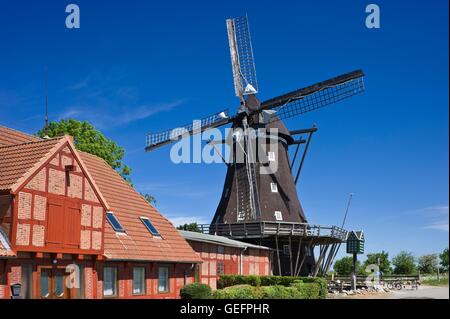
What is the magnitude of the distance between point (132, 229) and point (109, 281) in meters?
3.02

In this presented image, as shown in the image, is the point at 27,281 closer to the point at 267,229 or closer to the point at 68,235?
the point at 68,235

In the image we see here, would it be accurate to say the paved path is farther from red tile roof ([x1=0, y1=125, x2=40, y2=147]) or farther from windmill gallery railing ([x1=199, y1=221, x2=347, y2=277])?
red tile roof ([x1=0, y1=125, x2=40, y2=147])

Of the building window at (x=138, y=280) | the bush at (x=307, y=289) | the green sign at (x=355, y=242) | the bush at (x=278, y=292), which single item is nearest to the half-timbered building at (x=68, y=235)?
the building window at (x=138, y=280)

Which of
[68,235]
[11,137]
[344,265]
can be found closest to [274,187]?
[11,137]

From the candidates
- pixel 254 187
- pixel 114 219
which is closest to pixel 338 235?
pixel 254 187

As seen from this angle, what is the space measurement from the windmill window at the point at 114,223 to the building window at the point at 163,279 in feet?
8.99

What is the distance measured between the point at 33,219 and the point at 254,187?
25720mm

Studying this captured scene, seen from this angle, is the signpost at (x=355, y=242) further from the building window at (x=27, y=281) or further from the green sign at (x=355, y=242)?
the building window at (x=27, y=281)

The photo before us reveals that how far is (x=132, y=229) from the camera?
24.6 metres

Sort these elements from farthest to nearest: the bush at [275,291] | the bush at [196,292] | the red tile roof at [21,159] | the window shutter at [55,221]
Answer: the bush at [275,291], the bush at [196,292], the window shutter at [55,221], the red tile roof at [21,159]

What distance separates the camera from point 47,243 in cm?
1830

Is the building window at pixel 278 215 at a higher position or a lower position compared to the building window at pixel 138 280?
higher

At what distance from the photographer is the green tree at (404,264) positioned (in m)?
80.9
